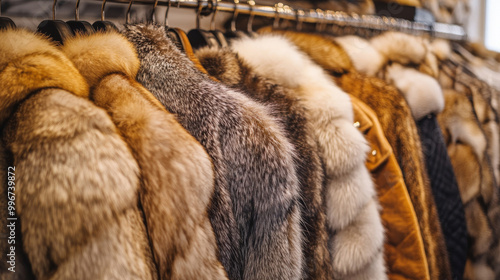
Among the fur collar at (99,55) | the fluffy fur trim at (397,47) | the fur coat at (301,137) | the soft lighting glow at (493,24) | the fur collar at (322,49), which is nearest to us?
the fur collar at (99,55)

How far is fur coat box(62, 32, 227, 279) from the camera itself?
466 mm

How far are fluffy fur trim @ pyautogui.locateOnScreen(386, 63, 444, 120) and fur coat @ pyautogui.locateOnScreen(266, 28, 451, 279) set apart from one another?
1cm

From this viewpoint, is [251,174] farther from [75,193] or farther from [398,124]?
[398,124]

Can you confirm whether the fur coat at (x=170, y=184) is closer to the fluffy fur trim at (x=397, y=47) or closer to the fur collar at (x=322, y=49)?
the fur collar at (x=322, y=49)

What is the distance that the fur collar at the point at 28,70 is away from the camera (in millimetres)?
464

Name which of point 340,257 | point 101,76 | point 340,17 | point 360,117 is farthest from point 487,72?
point 101,76

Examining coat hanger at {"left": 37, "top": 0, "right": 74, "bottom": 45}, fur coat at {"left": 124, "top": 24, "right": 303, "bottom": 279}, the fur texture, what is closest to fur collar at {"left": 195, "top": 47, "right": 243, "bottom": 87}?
fur coat at {"left": 124, "top": 24, "right": 303, "bottom": 279}

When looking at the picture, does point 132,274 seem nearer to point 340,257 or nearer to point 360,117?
point 340,257

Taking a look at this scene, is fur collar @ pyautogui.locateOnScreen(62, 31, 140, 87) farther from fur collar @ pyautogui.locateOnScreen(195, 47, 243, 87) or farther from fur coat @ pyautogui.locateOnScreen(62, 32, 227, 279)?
fur collar @ pyautogui.locateOnScreen(195, 47, 243, 87)

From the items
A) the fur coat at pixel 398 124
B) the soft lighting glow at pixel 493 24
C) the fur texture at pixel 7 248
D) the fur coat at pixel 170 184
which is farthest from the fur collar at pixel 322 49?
the soft lighting glow at pixel 493 24

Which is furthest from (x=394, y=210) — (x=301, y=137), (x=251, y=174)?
(x=251, y=174)

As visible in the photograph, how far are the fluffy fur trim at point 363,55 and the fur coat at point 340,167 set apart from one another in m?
0.29

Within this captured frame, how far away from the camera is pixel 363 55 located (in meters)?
1.01

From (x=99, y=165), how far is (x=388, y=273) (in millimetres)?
674
